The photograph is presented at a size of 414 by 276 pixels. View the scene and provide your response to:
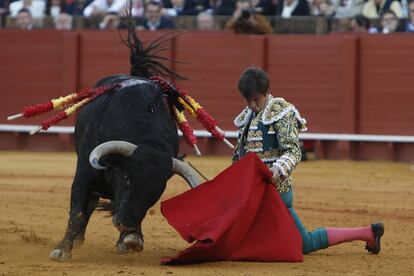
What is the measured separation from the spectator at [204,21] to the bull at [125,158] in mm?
6872

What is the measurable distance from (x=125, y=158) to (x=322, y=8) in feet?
25.8

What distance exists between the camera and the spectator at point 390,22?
1294 centimetres

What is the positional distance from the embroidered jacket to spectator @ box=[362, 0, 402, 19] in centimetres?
727

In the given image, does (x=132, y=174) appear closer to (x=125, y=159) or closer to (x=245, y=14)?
(x=125, y=159)

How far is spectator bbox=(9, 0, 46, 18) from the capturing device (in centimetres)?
1535

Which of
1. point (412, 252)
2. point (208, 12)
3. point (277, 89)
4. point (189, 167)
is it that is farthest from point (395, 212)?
point (208, 12)

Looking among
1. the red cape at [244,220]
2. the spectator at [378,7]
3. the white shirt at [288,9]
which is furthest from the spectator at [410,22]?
the red cape at [244,220]

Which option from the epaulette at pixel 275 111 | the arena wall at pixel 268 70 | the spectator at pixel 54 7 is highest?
the epaulette at pixel 275 111

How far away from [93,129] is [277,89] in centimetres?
707

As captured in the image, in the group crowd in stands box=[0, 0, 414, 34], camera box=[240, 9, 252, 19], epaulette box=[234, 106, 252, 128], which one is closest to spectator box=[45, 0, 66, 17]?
crowd in stands box=[0, 0, 414, 34]

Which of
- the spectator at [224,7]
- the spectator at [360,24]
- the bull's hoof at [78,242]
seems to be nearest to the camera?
the bull's hoof at [78,242]

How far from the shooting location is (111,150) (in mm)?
6043

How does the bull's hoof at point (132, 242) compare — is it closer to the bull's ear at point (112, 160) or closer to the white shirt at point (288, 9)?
the bull's ear at point (112, 160)

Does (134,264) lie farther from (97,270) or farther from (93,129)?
(93,129)
